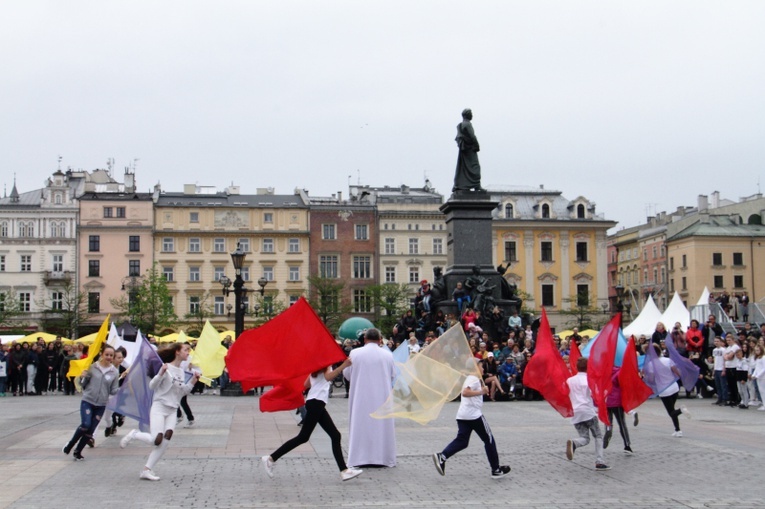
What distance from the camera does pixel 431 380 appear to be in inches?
484

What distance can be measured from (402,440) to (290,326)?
4.45 m

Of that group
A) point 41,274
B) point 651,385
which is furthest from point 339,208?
point 651,385

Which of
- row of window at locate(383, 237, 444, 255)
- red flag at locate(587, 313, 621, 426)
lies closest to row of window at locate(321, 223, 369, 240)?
row of window at locate(383, 237, 444, 255)

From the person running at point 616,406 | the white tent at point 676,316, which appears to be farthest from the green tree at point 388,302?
the person running at point 616,406

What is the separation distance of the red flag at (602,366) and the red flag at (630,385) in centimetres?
47

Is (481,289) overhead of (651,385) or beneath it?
overhead

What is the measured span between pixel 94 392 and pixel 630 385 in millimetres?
7734

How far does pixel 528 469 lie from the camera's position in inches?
486

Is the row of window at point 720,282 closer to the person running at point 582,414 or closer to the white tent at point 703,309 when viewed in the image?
the white tent at point 703,309

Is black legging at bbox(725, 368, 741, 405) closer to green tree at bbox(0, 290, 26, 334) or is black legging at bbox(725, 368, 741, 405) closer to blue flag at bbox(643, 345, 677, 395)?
blue flag at bbox(643, 345, 677, 395)

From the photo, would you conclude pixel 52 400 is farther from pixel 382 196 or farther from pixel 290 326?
pixel 382 196

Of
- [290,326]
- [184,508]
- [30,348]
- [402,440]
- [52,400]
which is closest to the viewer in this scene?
[184,508]

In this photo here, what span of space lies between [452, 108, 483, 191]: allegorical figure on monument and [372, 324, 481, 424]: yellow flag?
20.2m

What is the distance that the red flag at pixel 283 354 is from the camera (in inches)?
474
